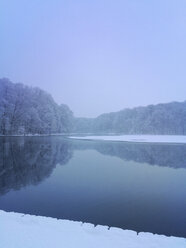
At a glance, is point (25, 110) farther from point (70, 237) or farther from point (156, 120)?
point (70, 237)

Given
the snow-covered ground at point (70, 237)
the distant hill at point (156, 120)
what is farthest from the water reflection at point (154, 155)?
the distant hill at point (156, 120)

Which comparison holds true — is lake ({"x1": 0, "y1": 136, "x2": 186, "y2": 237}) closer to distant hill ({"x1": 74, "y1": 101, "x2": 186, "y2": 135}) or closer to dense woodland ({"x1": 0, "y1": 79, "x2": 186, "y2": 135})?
dense woodland ({"x1": 0, "y1": 79, "x2": 186, "y2": 135})

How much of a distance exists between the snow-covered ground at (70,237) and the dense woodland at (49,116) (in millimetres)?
33432

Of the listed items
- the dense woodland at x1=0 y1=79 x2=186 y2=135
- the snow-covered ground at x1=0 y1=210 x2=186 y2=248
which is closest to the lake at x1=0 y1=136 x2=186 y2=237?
the snow-covered ground at x1=0 y1=210 x2=186 y2=248

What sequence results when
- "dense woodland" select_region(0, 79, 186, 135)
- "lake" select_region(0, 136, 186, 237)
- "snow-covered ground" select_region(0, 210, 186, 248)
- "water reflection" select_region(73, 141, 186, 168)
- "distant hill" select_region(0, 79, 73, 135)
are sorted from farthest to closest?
"dense woodland" select_region(0, 79, 186, 135) < "distant hill" select_region(0, 79, 73, 135) < "water reflection" select_region(73, 141, 186, 168) < "lake" select_region(0, 136, 186, 237) < "snow-covered ground" select_region(0, 210, 186, 248)

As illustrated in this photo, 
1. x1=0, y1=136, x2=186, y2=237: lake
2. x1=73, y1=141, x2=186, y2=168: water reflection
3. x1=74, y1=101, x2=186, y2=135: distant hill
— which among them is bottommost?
x1=0, y1=136, x2=186, y2=237: lake

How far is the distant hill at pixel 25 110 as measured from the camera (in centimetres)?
3613

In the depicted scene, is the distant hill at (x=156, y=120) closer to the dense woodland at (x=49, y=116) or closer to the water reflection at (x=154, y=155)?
the dense woodland at (x=49, y=116)

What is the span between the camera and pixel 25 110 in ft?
128

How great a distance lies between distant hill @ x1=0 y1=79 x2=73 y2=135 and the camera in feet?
119

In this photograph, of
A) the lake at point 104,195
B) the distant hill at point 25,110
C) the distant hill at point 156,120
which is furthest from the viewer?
the distant hill at point 156,120

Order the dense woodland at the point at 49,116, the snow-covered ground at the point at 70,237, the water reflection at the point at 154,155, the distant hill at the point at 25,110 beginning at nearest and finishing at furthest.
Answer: the snow-covered ground at the point at 70,237 → the water reflection at the point at 154,155 → the distant hill at the point at 25,110 → the dense woodland at the point at 49,116

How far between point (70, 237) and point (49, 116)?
41915 mm

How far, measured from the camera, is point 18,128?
3900 cm
